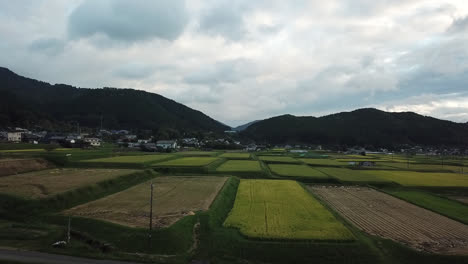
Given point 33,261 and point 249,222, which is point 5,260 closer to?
point 33,261

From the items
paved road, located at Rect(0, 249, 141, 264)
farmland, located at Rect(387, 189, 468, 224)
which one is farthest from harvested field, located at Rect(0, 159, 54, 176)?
farmland, located at Rect(387, 189, 468, 224)

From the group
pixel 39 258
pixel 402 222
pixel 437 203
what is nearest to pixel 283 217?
pixel 402 222

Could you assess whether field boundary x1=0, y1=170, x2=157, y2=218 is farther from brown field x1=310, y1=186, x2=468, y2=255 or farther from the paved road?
brown field x1=310, y1=186, x2=468, y2=255

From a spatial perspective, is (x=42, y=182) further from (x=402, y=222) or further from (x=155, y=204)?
(x=402, y=222)

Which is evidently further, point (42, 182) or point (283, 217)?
point (42, 182)

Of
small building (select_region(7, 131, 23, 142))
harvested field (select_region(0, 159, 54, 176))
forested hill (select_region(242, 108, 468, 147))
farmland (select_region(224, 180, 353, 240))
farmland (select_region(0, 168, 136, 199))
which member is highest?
forested hill (select_region(242, 108, 468, 147))

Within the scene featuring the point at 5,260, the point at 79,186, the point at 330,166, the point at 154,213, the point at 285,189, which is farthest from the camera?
the point at 330,166

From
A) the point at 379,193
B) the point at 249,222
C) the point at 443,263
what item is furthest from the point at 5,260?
the point at 379,193
